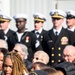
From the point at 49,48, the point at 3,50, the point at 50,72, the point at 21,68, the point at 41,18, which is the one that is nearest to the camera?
the point at 50,72

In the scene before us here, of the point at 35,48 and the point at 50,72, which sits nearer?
the point at 50,72

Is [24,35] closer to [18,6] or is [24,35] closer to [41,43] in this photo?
[41,43]

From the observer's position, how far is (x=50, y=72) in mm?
4812

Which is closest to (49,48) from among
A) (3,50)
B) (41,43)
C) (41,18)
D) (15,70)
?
(41,43)

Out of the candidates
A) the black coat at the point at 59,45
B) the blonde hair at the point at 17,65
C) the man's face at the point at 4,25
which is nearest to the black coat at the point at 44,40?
the black coat at the point at 59,45

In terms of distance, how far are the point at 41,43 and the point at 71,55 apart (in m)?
1.66

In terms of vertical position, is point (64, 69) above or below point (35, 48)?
above

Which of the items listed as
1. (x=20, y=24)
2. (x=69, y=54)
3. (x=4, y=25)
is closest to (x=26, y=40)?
(x=20, y=24)

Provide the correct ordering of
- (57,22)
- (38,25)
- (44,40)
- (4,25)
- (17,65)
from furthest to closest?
1. (4,25)
2. (38,25)
3. (44,40)
4. (57,22)
5. (17,65)

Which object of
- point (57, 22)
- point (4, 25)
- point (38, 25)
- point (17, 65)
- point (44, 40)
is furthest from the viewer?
point (4, 25)

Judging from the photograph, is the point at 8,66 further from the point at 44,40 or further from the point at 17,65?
the point at 44,40

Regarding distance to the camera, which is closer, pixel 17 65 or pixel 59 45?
pixel 17 65

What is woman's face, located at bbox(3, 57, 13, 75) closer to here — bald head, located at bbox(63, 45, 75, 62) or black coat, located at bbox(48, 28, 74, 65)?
bald head, located at bbox(63, 45, 75, 62)

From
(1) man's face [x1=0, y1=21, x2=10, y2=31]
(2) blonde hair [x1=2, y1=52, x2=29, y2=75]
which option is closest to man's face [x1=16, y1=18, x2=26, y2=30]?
(1) man's face [x1=0, y1=21, x2=10, y2=31]
